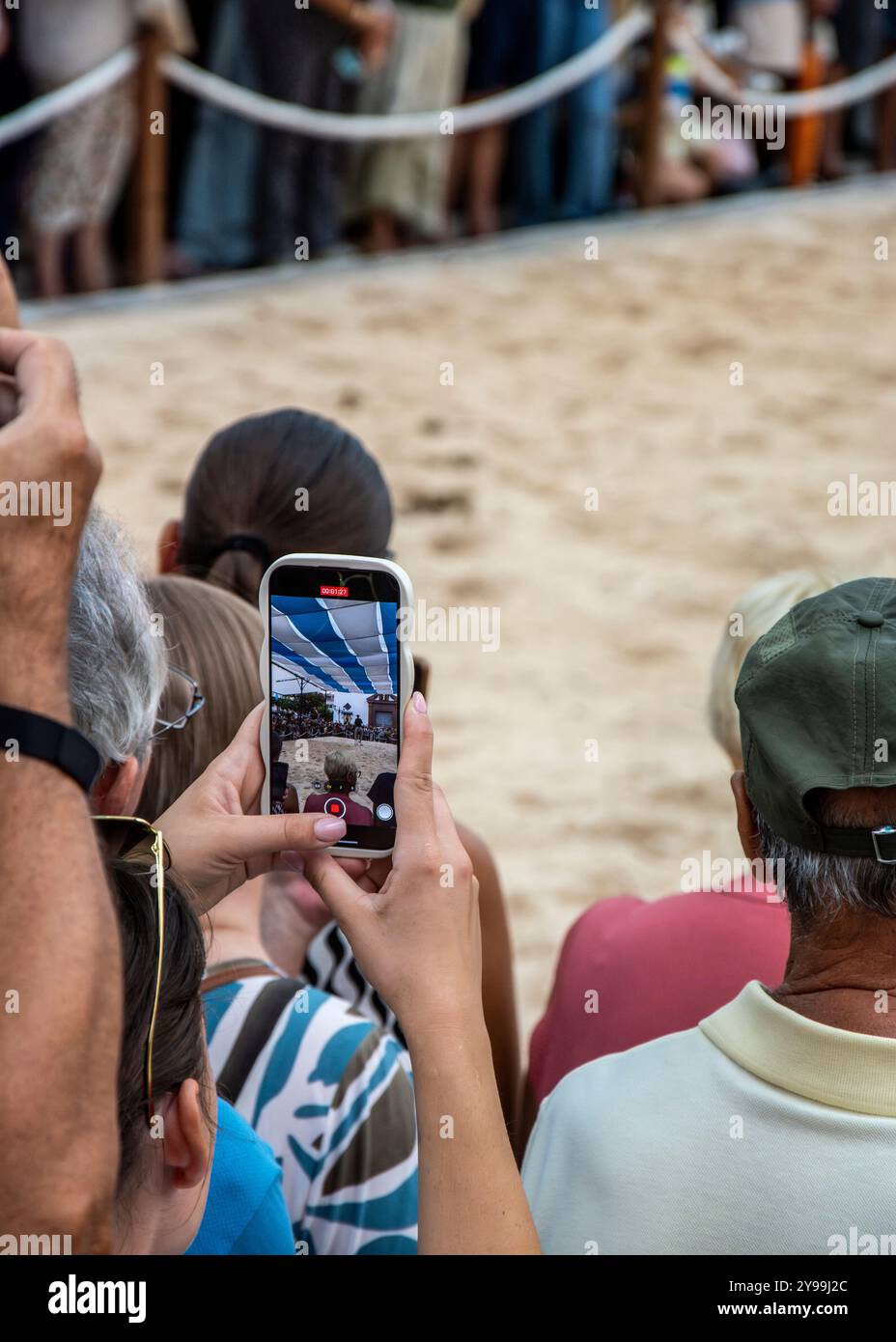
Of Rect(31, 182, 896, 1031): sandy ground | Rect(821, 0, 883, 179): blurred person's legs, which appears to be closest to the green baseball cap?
Rect(31, 182, 896, 1031): sandy ground

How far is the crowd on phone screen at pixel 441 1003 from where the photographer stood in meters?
1.19

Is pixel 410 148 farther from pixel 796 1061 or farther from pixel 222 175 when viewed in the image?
pixel 796 1061

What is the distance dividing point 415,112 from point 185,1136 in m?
6.57

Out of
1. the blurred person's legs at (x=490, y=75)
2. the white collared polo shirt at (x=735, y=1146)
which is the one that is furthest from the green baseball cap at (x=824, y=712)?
the blurred person's legs at (x=490, y=75)

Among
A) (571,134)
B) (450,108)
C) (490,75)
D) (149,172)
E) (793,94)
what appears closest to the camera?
(149,172)

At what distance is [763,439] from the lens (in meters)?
6.04

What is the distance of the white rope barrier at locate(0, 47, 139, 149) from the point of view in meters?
5.79

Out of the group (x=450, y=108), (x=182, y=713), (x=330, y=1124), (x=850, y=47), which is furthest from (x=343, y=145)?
(x=330, y=1124)

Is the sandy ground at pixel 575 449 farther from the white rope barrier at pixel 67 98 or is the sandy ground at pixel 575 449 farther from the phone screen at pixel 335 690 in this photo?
the phone screen at pixel 335 690

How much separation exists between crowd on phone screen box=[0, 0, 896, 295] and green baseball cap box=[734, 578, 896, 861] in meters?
5.36

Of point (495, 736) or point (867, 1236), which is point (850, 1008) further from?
point (495, 736)

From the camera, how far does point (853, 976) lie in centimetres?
137

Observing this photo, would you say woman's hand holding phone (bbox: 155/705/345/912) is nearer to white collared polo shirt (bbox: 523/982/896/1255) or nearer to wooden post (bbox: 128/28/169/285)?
white collared polo shirt (bbox: 523/982/896/1255)

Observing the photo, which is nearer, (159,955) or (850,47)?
(159,955)
